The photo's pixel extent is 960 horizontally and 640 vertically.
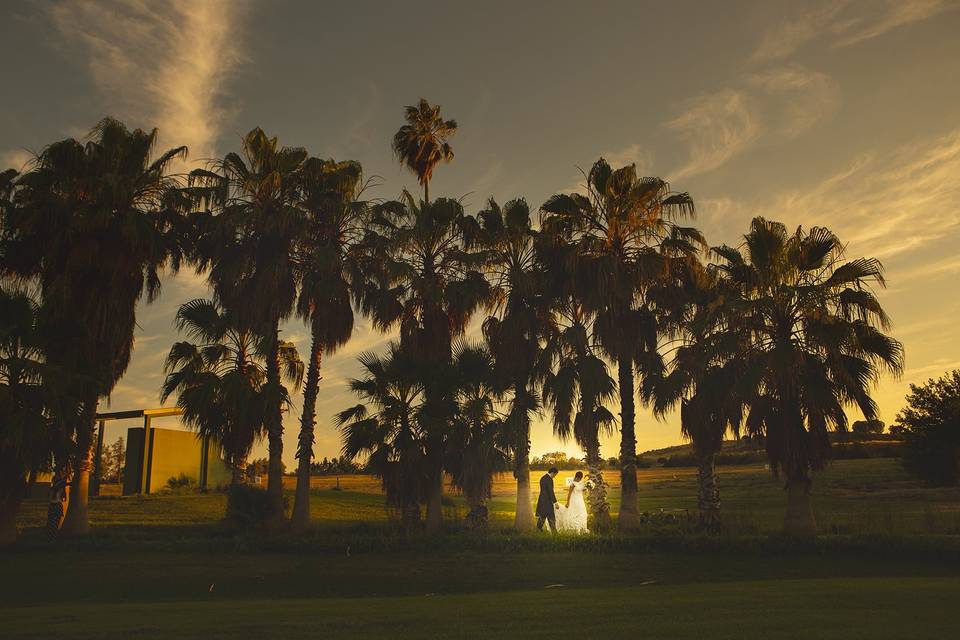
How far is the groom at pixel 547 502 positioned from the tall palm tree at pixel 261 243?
8.80 meters

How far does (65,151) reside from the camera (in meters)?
25.3

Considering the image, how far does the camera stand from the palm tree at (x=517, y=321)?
25500 millimetres

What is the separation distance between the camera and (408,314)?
26547 millimetres

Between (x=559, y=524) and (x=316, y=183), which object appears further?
(x=316, y=183)

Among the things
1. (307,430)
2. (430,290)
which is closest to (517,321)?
(430,290)

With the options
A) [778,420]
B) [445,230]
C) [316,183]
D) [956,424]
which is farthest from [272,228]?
[956,424]

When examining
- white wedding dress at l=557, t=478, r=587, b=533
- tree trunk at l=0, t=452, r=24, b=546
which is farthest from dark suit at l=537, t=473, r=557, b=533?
tree trunk at l=0, t=452, r=24, b=546

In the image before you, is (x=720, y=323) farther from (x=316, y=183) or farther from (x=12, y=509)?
(x=12, y=509)

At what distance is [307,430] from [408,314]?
5.40m

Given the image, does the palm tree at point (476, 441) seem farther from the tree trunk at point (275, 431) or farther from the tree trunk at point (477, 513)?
the tree trunk at point (275, 431)

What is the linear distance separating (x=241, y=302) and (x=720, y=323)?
52.1 ft

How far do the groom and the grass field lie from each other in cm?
134

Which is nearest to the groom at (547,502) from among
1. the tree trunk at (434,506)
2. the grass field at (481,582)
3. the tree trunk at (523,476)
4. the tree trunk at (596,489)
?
the tree trunk at (523,476)

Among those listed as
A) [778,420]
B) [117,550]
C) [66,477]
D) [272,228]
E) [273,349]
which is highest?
[272,228]
